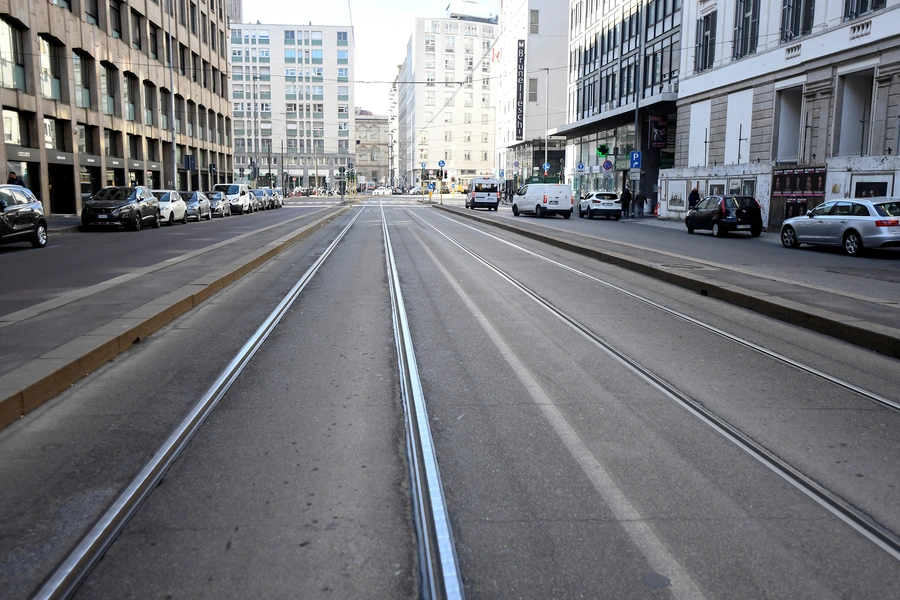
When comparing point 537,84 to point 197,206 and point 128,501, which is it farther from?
point 128,501

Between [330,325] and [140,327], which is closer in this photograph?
[140,327]

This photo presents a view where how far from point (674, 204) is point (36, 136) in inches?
1222

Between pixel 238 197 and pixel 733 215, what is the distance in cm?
3052

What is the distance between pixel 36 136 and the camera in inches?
1258

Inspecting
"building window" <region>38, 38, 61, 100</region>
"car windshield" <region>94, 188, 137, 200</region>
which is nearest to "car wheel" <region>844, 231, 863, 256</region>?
"car windshield" <region>94, 188, 137, 200</region>

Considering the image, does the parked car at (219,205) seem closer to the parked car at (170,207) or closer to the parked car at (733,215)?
the parked car at (170,207)

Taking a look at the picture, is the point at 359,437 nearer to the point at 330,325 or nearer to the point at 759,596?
the point at 759,596

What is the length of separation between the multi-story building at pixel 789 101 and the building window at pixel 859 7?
0.12 ft

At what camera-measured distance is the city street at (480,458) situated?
318cm

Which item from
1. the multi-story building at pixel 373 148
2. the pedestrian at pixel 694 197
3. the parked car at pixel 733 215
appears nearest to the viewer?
the parked car at pixel 733 215

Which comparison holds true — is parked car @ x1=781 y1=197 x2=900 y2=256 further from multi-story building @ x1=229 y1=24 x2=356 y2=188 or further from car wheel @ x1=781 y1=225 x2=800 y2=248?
multi-story building @ x1=229 y1=24 x2=356 y2=188

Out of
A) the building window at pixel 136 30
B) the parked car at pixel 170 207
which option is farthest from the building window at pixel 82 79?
the parked car at pixel 170 207

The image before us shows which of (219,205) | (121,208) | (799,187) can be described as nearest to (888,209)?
(799,187)

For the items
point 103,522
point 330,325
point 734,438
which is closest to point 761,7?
point 330,325
